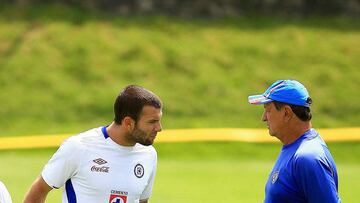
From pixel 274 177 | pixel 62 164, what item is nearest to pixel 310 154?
pixel 274 177

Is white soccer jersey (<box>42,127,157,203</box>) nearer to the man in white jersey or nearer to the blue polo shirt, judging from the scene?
the man in white jersey

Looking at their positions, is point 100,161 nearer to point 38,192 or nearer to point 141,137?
point 141,137

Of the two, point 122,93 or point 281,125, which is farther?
point 122,93

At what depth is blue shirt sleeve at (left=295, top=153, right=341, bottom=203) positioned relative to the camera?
566cm

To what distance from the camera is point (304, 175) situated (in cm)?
571

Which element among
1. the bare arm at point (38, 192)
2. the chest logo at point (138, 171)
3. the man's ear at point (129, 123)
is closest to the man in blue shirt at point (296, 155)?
the man's ear at point (129, 123)

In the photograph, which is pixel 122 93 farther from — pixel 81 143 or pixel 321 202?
pixel 321 202

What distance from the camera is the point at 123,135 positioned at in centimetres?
662

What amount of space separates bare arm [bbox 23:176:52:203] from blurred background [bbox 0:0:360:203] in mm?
13363

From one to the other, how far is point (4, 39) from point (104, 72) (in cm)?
404

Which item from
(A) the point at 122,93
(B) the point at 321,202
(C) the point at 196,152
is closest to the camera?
(B) the point at 321,202

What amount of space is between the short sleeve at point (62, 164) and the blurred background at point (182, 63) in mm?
13382

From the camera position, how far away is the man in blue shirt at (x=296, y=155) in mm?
5676

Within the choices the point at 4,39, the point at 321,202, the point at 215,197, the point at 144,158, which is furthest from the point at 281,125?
the point at 4,39
